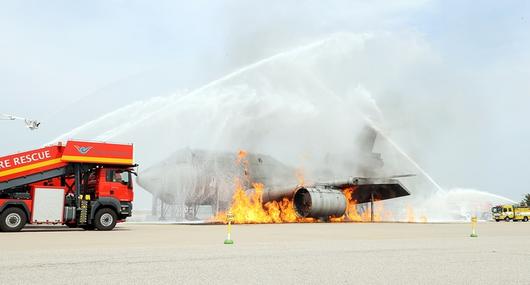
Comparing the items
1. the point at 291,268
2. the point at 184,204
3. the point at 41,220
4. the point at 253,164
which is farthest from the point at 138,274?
the point at 184,204

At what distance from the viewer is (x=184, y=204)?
68.8m

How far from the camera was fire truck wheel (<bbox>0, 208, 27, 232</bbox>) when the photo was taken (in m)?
25.1

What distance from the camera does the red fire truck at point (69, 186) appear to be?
25.8 meters

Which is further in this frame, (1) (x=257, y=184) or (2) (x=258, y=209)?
(1) (x=257, y=184)

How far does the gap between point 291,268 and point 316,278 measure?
1.50 meters

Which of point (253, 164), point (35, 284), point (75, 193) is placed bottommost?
point (35, 284)

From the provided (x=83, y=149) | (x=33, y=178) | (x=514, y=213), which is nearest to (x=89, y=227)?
(x=33, y=178)

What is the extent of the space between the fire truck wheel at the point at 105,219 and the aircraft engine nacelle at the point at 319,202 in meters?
23.8

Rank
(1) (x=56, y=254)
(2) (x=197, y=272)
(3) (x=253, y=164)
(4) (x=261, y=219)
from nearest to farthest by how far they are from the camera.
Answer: (2) (x=197, y=272) < (1) (x=56, y=254) < (4) (x=261, y=219) < (3) (x=253, y=164)

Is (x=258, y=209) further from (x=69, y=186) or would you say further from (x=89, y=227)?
(x=69, y=186)

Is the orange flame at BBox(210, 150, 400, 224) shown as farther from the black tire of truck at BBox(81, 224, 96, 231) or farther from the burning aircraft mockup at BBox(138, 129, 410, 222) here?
the black tire of truck at BBox(81, 224, 96, 231)

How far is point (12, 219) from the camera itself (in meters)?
25.3

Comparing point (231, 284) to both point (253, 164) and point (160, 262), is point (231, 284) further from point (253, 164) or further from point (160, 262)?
point (253, 164)

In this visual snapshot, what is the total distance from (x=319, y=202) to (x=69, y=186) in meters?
25.9
